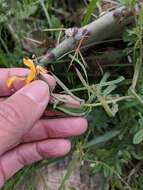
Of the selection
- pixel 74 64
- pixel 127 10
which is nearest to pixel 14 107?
pixel 74 64

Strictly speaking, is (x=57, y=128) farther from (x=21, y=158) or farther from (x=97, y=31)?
(x=97, y=31)

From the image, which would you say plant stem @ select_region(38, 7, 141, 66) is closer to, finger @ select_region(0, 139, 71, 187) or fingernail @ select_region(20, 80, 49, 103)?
fingernail @ select_region(20, 80, 49, 103)

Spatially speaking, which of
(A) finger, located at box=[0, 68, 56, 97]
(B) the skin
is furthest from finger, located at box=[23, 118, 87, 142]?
(A) finger, located at box=[0, 68, 56, 97]

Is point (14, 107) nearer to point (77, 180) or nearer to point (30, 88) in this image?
point (30, 88)

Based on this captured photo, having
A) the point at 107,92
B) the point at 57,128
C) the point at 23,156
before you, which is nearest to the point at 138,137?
the point at 107,92

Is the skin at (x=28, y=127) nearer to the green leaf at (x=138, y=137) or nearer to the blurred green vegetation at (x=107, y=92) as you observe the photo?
the blurred green vegetation at (x=107, y=92)

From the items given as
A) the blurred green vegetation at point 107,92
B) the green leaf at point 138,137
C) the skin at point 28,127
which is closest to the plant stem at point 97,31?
the blurred green vegetation at point 107,92

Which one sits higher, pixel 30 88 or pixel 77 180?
pixel 30 88
